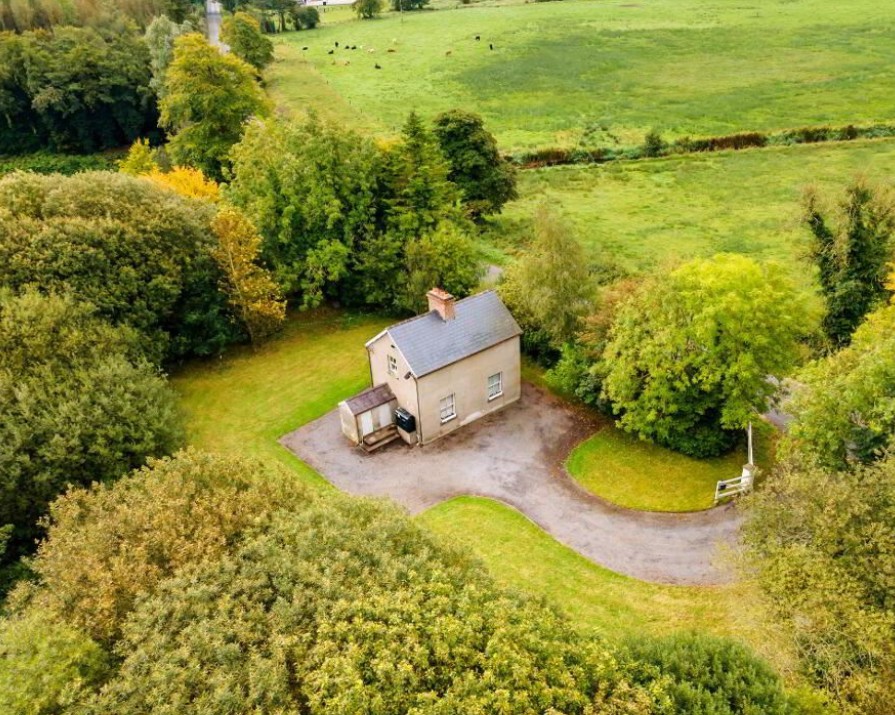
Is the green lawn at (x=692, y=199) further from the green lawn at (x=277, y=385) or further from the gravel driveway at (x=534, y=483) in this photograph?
the gravel driveway at (x=534, y=483)

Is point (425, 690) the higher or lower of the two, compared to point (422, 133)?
lower

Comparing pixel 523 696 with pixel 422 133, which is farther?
pixel 422 133

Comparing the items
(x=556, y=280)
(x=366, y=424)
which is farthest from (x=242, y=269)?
(x=556, y=280)

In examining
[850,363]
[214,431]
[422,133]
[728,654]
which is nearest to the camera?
[728,654]

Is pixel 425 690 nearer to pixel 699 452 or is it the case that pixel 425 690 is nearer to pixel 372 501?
pixel 372 501

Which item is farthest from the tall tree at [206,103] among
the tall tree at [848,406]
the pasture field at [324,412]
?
the tall tree at [848,406]

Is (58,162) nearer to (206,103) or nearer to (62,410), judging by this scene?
(206,103)

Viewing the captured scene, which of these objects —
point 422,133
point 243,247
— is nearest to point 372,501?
point 243,247

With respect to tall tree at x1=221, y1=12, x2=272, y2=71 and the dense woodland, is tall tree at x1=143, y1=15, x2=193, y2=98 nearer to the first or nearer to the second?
tall tree at x1=221, y1=12, x2=272, y2=71
